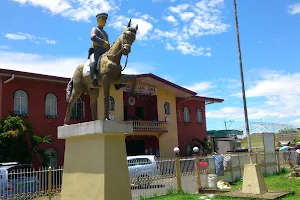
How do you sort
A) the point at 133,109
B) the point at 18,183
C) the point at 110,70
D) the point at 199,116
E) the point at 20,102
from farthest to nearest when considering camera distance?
1. the point at 199,116
2. the point at 133,109
3. the point at 20,102
4. the point at 18,183
5. the point at 110,70

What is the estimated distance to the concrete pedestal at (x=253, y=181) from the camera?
1196 centimetres

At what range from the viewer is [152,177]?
520 inches

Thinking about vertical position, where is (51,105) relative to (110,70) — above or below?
above

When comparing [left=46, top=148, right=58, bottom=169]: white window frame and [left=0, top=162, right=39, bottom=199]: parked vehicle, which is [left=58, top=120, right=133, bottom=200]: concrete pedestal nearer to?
[left=0, top=162, right=39, bottom=199]: parked vehicle

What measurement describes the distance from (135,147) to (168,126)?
3.00 metres

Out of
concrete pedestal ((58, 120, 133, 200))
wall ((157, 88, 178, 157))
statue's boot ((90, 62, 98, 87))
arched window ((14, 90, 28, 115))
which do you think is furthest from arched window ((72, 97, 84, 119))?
concrete pedestal ((58, 120, 133, 200))

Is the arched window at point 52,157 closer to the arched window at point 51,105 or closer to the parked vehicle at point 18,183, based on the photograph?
the arched window at point 51,105

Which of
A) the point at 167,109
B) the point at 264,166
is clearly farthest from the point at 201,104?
the point at 264,166

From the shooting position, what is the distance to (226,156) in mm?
17125

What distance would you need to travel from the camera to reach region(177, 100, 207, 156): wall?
2916 cm

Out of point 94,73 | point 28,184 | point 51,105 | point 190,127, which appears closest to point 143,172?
point 28,184

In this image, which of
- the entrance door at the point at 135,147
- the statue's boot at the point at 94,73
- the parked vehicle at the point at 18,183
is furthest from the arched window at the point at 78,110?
the statue's boot at the point at 94,73

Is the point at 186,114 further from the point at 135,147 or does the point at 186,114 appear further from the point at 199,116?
the point at 135,147

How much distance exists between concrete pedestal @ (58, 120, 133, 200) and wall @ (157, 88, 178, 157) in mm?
20084
